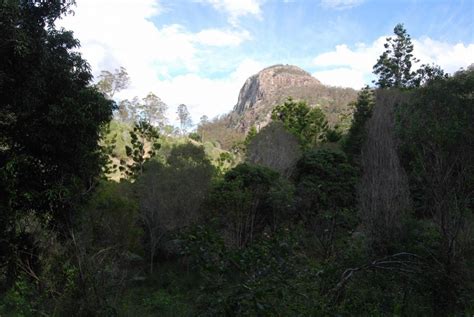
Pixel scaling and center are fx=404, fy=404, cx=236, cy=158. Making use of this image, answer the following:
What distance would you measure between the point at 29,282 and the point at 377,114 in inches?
659

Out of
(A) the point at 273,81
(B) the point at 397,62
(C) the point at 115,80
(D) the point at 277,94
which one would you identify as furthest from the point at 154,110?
(A) the point at 273,81

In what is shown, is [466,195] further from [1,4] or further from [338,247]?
[1,4]

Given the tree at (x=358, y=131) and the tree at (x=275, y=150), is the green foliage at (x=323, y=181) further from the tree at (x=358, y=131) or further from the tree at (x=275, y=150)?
the tree at (x=358, y=131)

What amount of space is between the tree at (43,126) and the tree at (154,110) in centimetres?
3944

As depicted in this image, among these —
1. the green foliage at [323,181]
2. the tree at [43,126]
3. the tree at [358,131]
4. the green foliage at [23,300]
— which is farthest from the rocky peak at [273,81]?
the green foliage at [23,300]

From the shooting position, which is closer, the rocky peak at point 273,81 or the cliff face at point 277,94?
the cliff face at point 277,94

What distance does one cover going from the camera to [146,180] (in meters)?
17.8

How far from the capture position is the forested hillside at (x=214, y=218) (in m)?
3.72

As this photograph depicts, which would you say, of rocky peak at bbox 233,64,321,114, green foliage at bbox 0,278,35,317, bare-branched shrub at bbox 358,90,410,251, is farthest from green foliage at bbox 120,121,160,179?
rocky peak at bbox 233,64,321,114

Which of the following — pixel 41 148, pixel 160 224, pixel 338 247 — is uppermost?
pixel 41 148

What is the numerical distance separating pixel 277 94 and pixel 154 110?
61168 millimetres

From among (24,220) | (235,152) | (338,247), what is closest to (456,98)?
(338,247)

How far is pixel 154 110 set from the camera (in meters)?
48.4

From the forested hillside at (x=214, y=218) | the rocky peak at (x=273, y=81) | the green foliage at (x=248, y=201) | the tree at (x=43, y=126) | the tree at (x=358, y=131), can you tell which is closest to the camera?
the forested hillside at (x=214, y=218)
